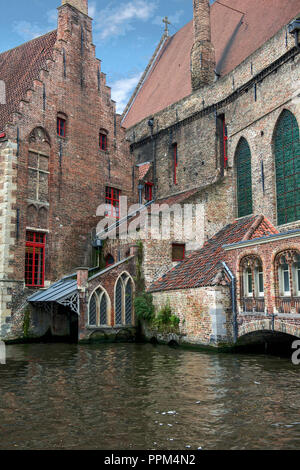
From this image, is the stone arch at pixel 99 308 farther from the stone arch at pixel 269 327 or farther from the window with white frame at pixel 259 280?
the window with white frame at pixel 259 280

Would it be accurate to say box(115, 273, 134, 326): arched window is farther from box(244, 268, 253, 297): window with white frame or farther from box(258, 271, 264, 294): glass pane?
box(258, 271, 264, 294): glass pane

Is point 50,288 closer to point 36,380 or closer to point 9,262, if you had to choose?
point 9,262

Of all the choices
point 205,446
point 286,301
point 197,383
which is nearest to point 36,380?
point 197,383

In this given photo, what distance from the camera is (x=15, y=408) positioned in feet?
17.8

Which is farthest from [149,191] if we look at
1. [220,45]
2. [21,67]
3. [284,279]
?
[284,279]

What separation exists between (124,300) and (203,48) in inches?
425

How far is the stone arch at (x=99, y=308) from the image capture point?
1399cm

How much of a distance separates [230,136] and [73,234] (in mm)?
6938

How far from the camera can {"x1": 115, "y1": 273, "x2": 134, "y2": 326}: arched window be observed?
14703mm

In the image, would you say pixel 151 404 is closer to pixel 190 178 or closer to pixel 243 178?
pixel 243 178

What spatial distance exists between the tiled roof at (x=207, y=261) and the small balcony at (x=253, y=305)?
103cm

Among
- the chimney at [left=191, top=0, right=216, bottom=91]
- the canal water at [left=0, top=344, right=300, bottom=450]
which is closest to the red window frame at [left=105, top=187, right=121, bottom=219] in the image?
the chimney at [left=191, top=0, right=216, bottom=91]

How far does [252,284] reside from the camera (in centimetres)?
1070

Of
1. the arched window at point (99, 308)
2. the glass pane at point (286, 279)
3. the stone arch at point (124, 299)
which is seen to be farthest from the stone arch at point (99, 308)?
the glass pane at point (286, 279)
